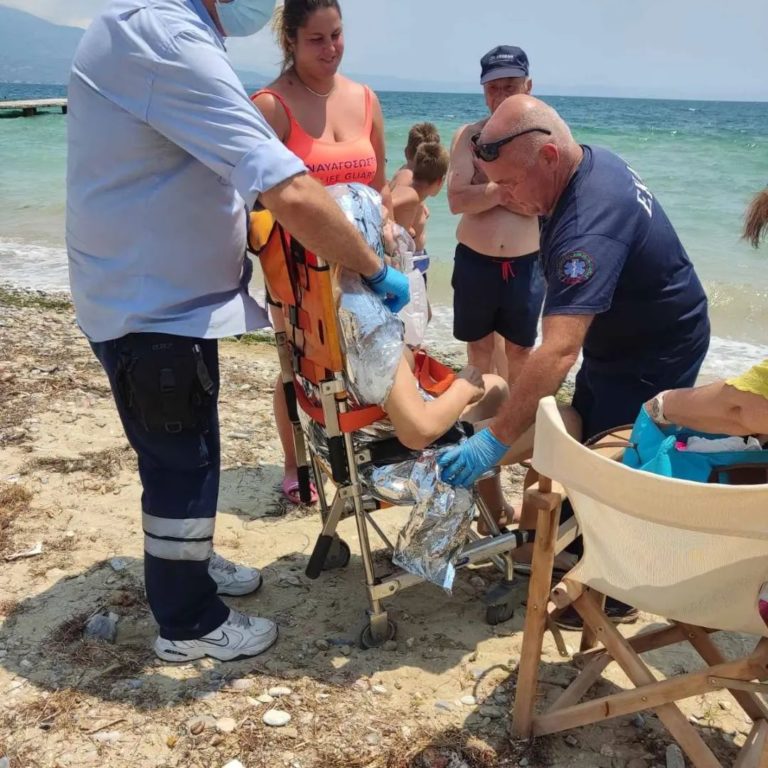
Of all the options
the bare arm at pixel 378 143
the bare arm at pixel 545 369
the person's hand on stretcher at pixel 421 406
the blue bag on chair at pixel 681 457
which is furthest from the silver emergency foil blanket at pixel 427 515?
the bare arm at pixel 378 143

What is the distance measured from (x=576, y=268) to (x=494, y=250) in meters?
1.71

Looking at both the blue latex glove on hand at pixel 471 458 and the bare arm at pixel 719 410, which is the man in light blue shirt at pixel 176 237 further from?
the bare arm at pixel 719 410

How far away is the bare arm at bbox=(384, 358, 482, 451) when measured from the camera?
2375mm

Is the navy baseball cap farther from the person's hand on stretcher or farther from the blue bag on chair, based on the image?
the blue bag on chair

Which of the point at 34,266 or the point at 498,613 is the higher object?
the point at 498,613

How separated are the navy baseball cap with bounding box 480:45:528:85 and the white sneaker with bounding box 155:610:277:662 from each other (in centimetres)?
300

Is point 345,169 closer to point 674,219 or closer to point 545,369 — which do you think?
point 545,369

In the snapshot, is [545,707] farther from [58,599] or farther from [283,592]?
[58,599]

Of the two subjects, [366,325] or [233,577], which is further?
[233,577]

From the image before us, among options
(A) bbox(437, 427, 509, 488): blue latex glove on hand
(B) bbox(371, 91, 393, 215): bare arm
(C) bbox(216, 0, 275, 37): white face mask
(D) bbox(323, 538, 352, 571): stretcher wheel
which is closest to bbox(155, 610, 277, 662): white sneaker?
(D) bbox(323, 538, 352, 571): stretcher wheel

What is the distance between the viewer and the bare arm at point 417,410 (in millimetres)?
2375

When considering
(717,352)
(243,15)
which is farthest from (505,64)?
(717,352)

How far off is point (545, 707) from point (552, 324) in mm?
1213

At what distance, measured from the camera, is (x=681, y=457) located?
2.08m
